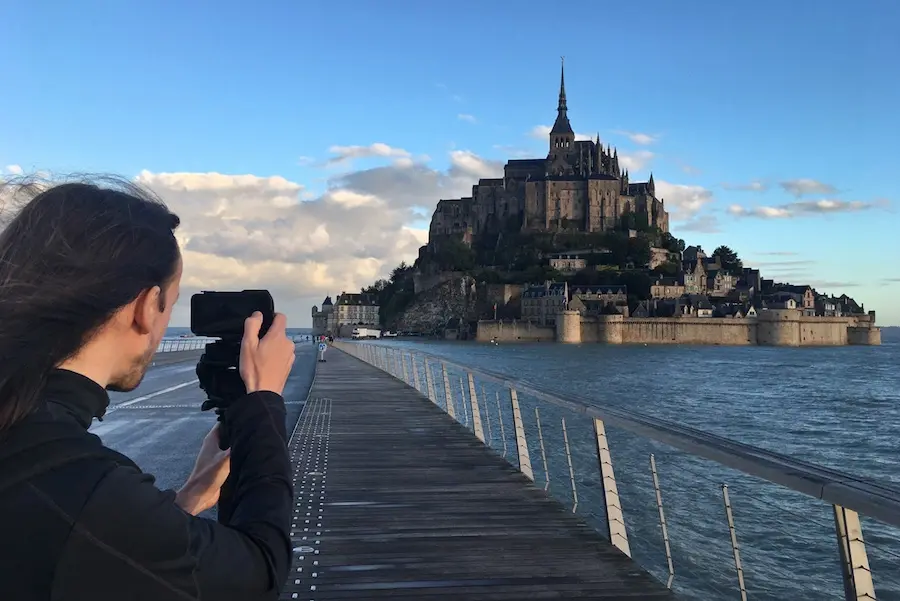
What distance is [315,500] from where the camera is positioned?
4973 millimetres

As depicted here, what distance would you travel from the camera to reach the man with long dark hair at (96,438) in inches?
36.2

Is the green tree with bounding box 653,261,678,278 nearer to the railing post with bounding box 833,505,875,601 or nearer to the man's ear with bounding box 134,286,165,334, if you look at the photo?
the railing post with bounding box 833,505,875,601

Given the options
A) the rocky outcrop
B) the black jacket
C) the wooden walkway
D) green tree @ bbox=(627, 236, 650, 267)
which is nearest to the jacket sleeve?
the black jacket

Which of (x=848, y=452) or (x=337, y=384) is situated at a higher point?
(x=337, y=384)

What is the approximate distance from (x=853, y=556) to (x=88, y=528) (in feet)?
7.35

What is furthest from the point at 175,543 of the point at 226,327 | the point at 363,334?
the point at 363,334

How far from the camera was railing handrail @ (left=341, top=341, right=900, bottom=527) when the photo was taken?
198 centimetres

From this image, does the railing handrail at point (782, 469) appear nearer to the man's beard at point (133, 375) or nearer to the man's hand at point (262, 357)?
the man's hand at point (262, 357)

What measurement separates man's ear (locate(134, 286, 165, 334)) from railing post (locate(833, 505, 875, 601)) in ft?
6.78

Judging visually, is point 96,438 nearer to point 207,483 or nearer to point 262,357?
point 262,357

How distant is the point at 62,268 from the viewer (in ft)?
3.36

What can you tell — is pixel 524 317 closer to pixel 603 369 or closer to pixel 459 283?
pixel 459 283

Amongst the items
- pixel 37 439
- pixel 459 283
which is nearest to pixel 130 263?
pixel 37 439

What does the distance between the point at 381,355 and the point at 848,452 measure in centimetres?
1296
